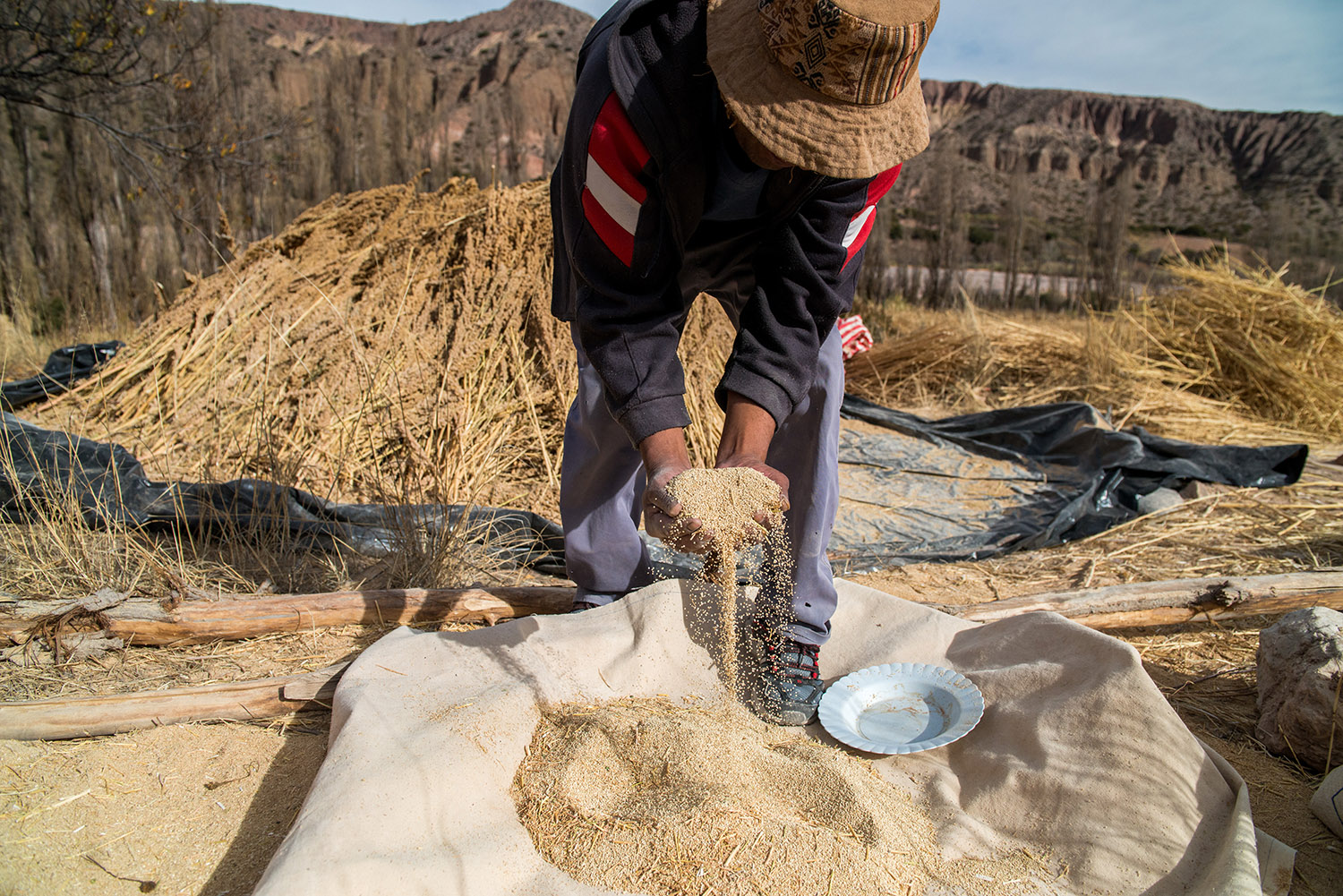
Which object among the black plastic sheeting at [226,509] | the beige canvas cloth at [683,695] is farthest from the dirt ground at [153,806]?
the black plastic sheeting at [226,509]

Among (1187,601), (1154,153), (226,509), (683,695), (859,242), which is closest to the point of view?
(859,242)

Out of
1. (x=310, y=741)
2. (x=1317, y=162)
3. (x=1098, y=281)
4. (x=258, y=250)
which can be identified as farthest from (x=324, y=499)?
(x=1317, y=162)

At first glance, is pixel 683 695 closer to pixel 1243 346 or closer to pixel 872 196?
pixel 872 196

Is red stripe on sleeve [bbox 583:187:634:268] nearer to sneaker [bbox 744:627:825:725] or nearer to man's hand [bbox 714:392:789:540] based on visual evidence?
man's hand [bbox 714:392:789:540]

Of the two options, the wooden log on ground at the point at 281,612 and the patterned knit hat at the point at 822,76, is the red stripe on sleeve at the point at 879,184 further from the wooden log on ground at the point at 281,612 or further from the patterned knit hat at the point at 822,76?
the wooden log on ground at the point at 281,612

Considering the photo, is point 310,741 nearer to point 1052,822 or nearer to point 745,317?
point 745,317

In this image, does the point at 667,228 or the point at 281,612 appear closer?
the point at 667,228

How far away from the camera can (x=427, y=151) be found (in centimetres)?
1562

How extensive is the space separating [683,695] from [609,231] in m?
1.09

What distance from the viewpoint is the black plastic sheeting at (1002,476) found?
3.27 meters

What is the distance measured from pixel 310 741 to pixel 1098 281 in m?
10.9

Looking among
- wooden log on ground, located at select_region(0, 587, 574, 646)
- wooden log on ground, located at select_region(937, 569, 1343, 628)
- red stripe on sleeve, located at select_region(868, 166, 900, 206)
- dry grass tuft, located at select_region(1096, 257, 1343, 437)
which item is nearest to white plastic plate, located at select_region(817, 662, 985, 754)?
wooden log on ground, located at select_region(937, 569, 1343, 628)

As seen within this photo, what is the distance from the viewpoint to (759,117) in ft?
4.07

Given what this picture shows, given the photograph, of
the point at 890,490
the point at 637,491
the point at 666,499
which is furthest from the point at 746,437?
the point at 890,490
